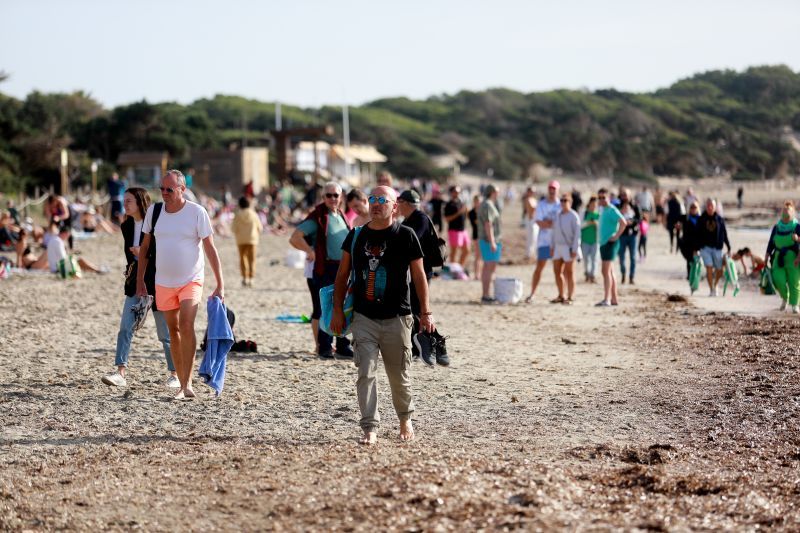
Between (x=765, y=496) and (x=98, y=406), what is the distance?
15.6 ft

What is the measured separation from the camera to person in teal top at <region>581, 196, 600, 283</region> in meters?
16.3

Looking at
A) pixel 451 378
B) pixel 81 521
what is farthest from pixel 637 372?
pixel 81 521

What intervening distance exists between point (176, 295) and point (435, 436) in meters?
2.22

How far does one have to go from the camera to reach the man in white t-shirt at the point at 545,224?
15000 mm

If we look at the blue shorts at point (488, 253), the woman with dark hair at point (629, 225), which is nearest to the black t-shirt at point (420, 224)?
the blue shorts at point (488, 253)

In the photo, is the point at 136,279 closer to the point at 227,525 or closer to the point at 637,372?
the point at 227,525

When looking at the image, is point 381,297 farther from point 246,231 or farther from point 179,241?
point 246,231

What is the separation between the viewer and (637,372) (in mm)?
9750

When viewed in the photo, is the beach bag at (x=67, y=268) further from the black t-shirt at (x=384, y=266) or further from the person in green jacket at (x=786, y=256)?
the black t-shirt at (x=384, y=266)

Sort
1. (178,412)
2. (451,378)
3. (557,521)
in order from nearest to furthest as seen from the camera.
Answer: (557,521) → (178,412) → (451,378)

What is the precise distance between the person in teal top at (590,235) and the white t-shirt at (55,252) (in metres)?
8.61

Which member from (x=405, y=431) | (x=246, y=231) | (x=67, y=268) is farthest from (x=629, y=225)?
(x=405, y=431)

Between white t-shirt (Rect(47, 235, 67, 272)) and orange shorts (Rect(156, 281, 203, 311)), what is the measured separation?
11.1 metres

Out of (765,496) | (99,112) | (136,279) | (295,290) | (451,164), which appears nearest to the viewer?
(765,496)
